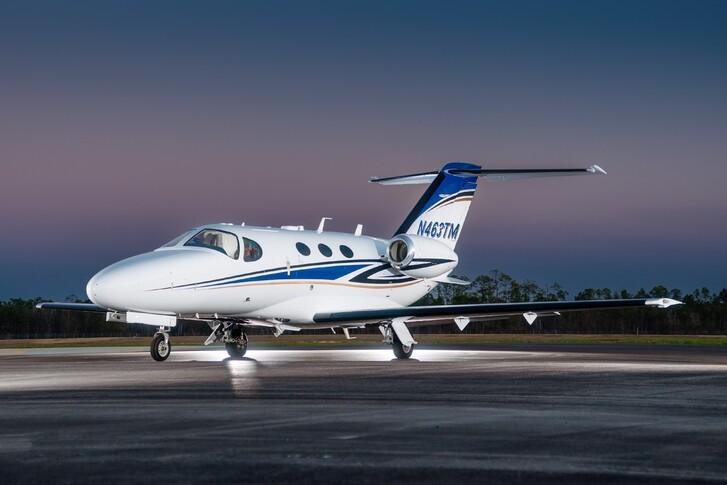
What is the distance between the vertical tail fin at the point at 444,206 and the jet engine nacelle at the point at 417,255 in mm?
1185

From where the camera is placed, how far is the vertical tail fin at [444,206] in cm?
2756

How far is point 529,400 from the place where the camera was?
37.8 ft

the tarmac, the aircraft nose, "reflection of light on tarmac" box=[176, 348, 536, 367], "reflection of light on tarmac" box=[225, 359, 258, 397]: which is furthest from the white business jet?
the tarmac

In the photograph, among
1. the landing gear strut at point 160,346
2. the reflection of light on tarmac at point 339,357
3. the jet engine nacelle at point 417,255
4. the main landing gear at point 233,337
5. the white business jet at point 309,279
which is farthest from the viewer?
the jet engine nacelle at point 417,255

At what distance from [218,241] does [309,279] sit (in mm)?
3000

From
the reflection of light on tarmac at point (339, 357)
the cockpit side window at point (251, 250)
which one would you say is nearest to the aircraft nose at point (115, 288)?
the reflection of light on tarmac at point (339, 357)

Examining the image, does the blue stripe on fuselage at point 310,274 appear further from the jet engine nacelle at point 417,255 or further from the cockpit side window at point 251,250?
the jet engine nacelle at point 417,255

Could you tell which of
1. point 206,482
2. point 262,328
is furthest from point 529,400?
point 262,328

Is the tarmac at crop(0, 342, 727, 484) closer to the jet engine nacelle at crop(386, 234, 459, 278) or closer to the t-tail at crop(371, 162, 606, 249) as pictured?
the jet engine nacelle at crop(386, 234, 459, 278)

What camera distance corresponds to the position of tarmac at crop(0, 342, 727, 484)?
6426 mm

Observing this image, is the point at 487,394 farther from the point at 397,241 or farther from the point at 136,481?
the point at 397,241

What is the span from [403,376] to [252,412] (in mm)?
6287

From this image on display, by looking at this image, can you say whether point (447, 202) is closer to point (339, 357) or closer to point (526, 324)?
point (339, 357)

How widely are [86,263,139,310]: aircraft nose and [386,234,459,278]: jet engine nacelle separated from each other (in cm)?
850
